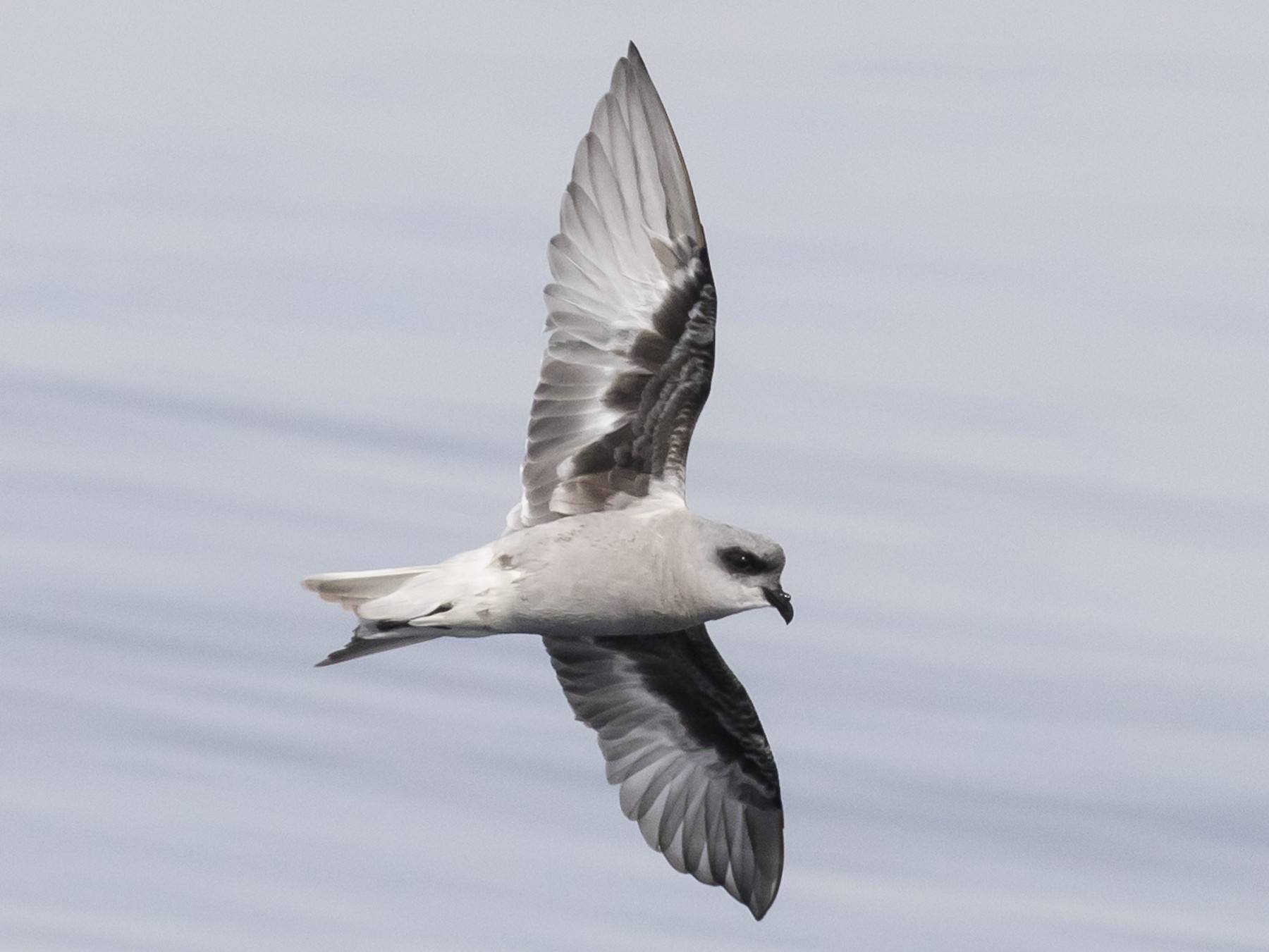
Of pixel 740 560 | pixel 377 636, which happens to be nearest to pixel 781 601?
pixel 740 560

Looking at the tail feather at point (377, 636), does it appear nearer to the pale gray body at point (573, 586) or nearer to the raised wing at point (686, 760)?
the pale gray body at point (573, 586)

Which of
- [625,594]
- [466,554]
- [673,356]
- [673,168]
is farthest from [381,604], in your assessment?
→ [673,168]

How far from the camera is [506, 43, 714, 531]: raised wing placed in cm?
1239

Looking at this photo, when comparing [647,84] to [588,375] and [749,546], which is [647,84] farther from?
[749,546]

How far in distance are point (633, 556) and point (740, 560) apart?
58 cm

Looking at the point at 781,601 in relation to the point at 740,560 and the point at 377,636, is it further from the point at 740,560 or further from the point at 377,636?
the point at 377,636

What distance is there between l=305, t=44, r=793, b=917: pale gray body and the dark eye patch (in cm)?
1

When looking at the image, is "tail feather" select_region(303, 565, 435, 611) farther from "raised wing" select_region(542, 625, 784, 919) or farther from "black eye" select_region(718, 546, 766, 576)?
"raised wing" select_region(542, 625, 784, 919)

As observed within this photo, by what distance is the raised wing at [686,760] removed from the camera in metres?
13.9

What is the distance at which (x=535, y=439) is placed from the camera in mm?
12500

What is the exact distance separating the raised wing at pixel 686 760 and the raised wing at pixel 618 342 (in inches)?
70.5

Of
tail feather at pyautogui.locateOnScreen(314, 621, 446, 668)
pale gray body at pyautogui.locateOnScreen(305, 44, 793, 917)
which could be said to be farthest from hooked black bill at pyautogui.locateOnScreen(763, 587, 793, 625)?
tail feather at pyautogui.locateOnScreen(314, 621, 446, 668)

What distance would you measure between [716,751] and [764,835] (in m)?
0.63

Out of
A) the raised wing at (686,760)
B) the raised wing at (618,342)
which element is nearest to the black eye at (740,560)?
the raised wing at (618,342)
